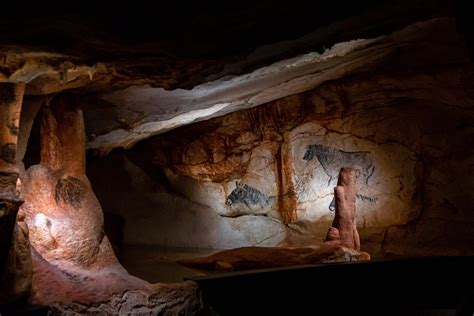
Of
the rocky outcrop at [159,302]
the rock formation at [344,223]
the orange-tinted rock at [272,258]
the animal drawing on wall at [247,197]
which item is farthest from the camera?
the animal drawing on wall at [247,197]

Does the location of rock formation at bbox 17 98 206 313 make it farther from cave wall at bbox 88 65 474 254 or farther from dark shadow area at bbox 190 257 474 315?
cave wall at bbox 88 65 474 254

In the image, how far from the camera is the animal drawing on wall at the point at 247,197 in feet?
34.6

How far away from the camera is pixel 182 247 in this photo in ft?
33.9

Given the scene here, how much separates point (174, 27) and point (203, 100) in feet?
10.2

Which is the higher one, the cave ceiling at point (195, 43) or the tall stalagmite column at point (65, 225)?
the cave ceiling at point (195, 43)

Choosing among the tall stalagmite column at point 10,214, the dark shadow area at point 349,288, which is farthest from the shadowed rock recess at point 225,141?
the dark shadow area at point 349,288

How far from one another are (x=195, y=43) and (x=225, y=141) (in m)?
6.26

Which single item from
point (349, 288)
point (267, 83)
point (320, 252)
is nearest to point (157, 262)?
point (320, 252)

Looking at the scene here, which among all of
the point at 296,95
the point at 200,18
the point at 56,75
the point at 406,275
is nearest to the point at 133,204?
the point at 296,95

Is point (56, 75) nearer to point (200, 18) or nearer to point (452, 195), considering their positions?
point (200, 18)

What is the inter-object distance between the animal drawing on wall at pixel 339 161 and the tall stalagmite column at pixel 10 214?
664 centimetres

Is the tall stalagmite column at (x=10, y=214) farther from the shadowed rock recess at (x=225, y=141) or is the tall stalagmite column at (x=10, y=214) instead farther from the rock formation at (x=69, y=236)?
the rock formation at (x=69, y=236)

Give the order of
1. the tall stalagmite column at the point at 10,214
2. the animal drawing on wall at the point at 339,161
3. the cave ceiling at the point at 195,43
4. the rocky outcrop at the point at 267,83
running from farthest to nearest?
1. the animal drawing on wall at the point at 339,161
2. the rocky outcrop at the point at 267,83
3. the tall stalagmite column at the point at 10,214
4. the cave ceiling at the point at 195,43

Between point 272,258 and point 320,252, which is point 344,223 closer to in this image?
point 320,252
